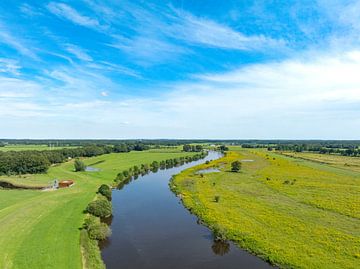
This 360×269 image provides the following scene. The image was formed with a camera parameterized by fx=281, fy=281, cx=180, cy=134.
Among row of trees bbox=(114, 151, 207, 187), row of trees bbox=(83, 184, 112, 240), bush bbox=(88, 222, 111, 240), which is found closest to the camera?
bush bbox=(88, 222, 111, 240)

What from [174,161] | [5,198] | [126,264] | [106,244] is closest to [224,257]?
[126,264]

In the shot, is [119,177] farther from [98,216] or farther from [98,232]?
[98,232]

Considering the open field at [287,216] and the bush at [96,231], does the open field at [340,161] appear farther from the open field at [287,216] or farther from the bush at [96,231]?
the bush at [96,231]

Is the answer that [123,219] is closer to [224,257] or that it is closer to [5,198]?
[224,257]

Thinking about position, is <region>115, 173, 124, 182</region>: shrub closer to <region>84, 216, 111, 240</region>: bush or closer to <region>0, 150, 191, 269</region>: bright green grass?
<region>0, 150, 191, 269</region>: bright green grass

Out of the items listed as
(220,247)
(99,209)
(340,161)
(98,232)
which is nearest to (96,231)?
(98,232)

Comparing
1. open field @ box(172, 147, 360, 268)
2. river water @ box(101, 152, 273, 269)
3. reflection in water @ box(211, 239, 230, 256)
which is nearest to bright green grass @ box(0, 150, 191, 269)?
river water @ box(101, 152, 273, 269)

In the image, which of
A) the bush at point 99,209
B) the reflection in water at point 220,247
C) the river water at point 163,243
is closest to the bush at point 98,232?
the river water at point 163,243
